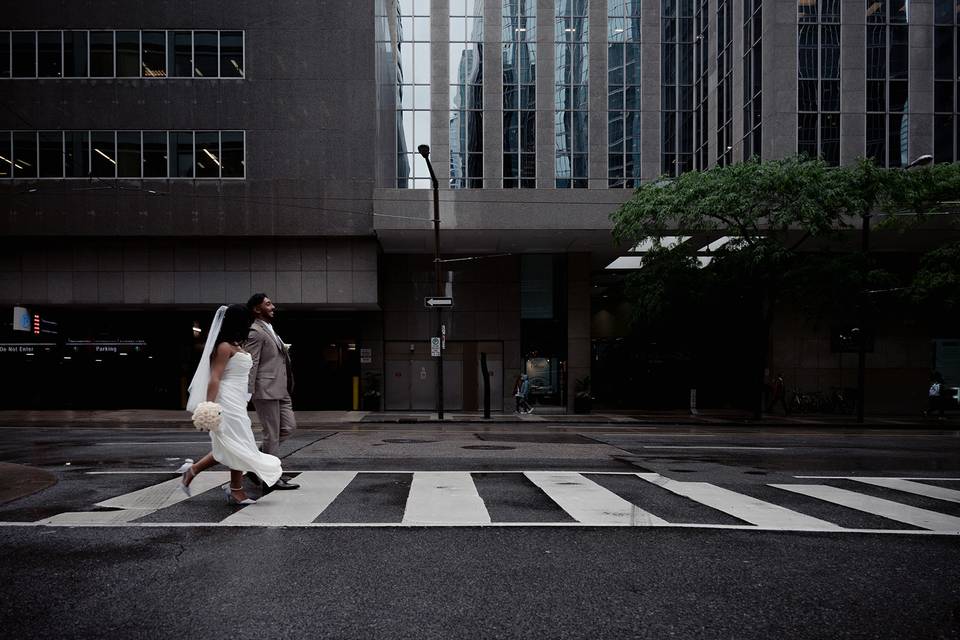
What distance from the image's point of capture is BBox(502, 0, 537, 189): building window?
30453 millimetres

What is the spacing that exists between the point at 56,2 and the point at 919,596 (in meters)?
32.1

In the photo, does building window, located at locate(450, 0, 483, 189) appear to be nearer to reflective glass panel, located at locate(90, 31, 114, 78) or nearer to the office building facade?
the office building facade

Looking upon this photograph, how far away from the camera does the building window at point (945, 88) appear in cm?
2766

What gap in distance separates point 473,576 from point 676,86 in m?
32.1

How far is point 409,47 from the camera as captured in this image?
30500 mm

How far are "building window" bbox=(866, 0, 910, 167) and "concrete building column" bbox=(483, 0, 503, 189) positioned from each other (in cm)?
1555

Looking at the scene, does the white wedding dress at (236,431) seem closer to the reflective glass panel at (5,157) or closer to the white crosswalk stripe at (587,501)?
the white crosswalk stripe at (587,501)

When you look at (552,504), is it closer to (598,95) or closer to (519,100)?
(519,100)

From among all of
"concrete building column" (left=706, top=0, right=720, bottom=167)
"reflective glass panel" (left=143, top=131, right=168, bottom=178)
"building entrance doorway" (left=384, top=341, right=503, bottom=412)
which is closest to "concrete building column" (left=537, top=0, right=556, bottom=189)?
"concrete building column" (left=706, top=0, right=720, bottom=167)

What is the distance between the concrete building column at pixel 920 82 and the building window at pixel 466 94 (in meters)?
18.2

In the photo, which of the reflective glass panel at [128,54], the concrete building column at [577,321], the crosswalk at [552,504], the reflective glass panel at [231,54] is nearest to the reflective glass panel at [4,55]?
the reflective glass panel at [128,54]

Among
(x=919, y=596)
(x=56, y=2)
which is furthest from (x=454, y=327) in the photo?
(x=919, y=596)

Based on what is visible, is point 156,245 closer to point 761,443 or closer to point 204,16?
point 204,16

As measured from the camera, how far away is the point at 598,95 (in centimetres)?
3066
